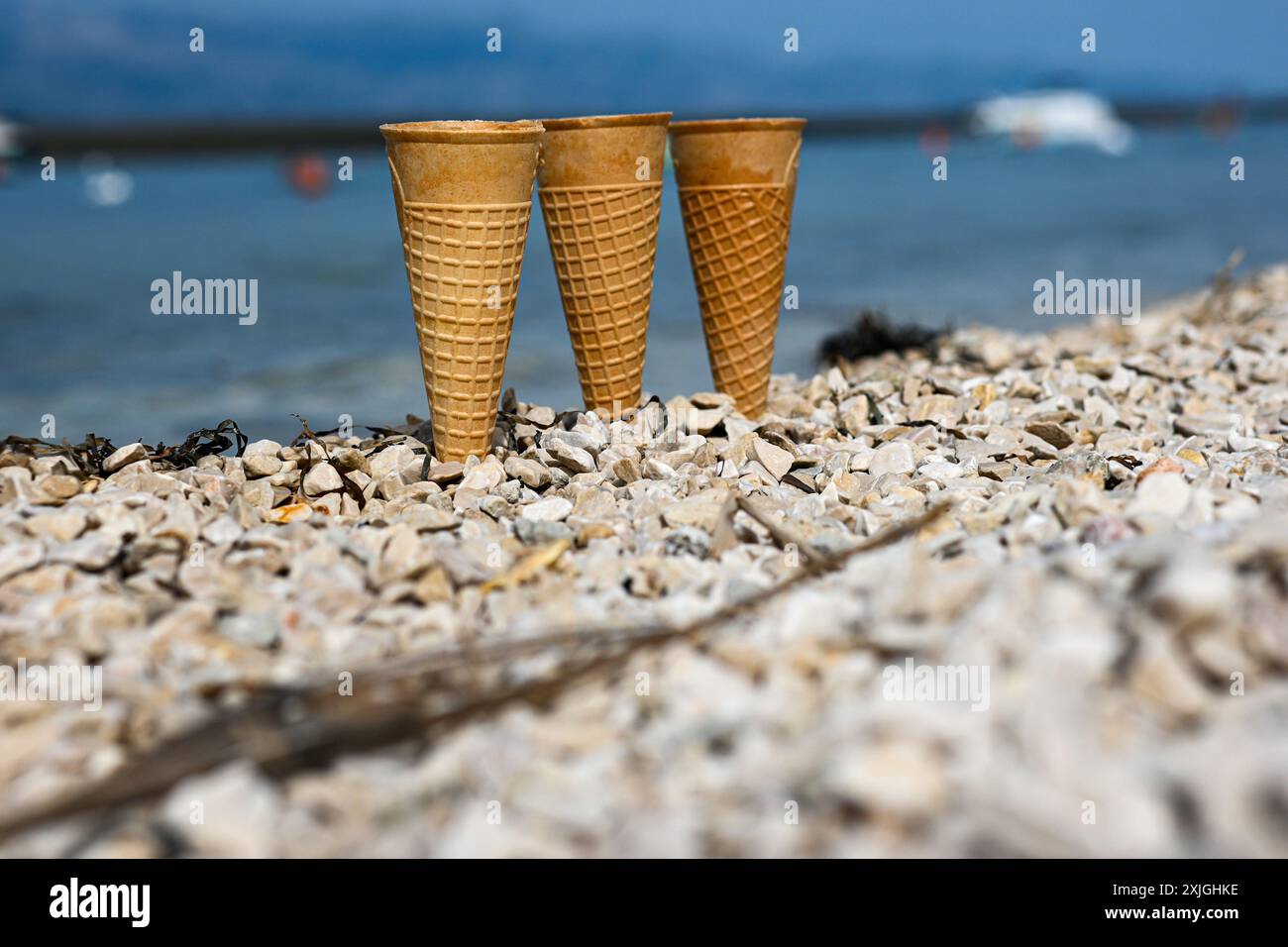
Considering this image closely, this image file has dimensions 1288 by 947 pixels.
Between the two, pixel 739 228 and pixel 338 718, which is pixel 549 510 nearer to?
pixel 338 718

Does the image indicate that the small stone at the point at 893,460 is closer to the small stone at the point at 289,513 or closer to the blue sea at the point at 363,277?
the small stone at the point at 289,513

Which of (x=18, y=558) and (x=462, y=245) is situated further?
(x=462, y=245)

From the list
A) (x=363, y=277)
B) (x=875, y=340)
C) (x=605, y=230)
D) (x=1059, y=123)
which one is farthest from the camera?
(x=1059, y=123)

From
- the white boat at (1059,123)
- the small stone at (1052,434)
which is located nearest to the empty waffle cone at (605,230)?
the small stone at (1052,434)

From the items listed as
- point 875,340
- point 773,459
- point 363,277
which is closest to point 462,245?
point 773,459
